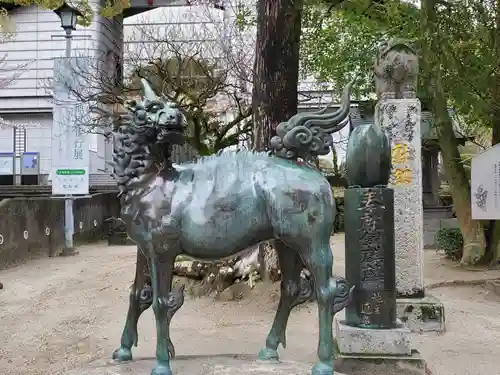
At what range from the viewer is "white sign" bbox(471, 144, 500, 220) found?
33.2ft

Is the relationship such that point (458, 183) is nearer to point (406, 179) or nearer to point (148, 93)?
point (406, 179)

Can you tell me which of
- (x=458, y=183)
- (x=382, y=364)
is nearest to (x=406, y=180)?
(x=382, y=364)

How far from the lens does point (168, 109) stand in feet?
11.2

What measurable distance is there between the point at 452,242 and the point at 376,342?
9358mm

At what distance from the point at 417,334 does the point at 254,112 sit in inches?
152

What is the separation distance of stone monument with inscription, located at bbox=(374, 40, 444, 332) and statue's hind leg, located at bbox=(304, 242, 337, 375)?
411cm

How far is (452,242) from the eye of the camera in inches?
536

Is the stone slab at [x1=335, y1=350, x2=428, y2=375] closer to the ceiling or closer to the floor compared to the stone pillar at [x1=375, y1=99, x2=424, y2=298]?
closer to the floor

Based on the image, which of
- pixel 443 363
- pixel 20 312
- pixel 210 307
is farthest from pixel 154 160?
pixel 20 312

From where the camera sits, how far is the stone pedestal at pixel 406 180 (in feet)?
23.7

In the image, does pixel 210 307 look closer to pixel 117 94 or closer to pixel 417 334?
pixel 417 334

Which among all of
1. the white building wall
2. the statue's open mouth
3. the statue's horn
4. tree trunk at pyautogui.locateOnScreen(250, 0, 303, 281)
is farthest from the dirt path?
the white building wall

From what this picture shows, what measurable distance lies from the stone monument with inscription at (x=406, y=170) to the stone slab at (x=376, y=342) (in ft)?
7.13

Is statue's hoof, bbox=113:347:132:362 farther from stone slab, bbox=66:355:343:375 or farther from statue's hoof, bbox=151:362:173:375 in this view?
statue's hoof, bbox=151:362:173:375
